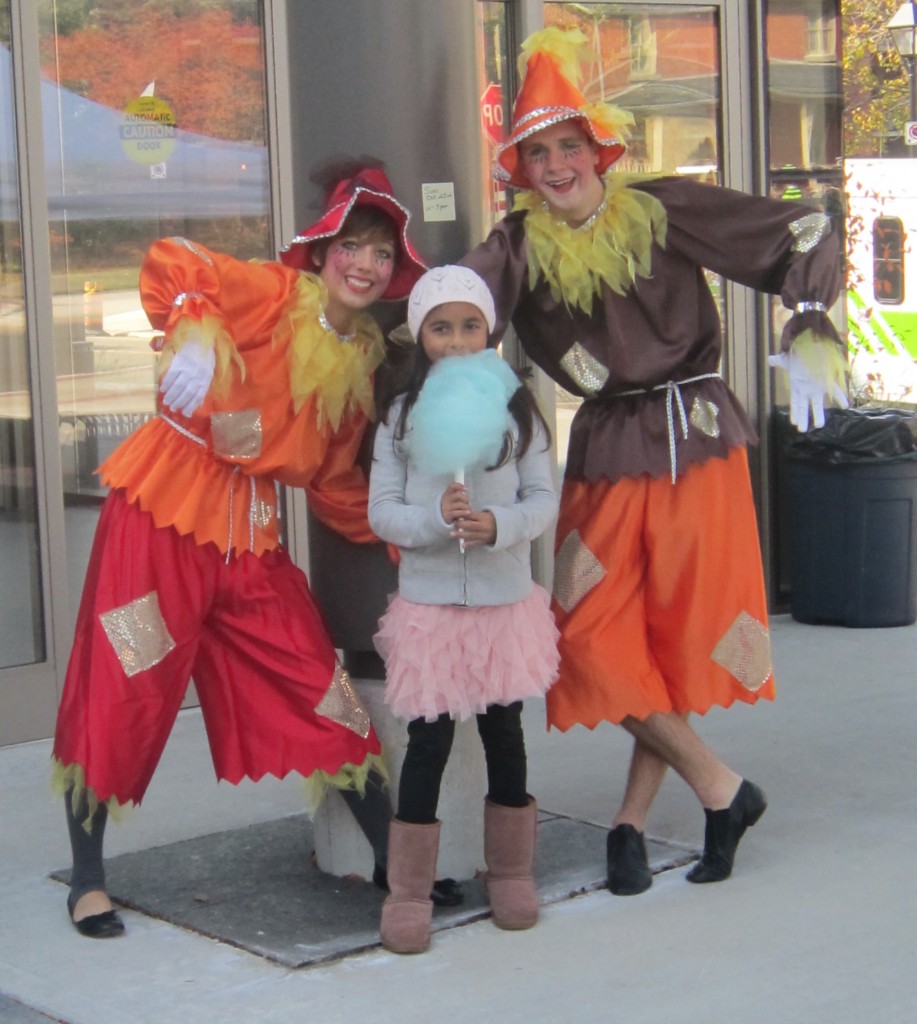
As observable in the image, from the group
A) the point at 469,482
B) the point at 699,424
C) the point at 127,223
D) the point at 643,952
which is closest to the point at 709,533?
the point at 699,424

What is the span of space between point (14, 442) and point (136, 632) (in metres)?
2.34

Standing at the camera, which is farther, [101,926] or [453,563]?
[101,926]

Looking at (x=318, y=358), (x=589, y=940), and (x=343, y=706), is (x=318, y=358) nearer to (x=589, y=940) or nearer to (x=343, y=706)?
(x=343, y=706)

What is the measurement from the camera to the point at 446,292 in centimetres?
399

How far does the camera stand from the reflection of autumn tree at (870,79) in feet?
75.8

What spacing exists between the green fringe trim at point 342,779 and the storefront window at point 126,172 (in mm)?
2321

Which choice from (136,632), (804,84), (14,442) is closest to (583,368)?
(136,632)

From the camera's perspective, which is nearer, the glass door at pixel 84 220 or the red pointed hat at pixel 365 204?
the red pointed hat at pixel 365 204

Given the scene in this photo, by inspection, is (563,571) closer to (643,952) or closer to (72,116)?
(643,952)

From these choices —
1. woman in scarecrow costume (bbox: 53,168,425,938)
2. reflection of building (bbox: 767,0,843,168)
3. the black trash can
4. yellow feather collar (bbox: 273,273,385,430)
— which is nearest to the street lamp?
reflection of building (bbox: 767,0,843,168)

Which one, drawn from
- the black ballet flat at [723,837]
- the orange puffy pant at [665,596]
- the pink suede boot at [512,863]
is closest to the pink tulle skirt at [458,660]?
the pink suede boot at [512,863]

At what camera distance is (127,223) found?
255 inches

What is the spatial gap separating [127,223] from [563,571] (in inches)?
108

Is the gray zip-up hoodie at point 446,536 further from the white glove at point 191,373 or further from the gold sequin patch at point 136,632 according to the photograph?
the gold sequin patch at point 136,632
